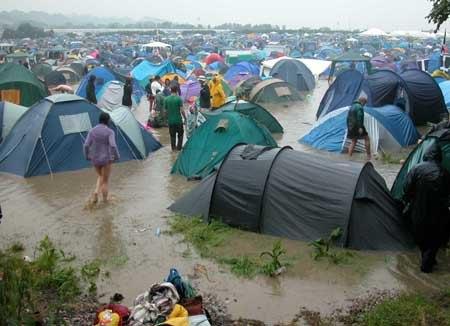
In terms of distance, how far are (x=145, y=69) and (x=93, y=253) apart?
21.6 meters

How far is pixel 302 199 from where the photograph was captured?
734 cm

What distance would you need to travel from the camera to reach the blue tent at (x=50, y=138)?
35.8 feet

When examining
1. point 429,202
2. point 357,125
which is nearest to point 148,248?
point 429,202

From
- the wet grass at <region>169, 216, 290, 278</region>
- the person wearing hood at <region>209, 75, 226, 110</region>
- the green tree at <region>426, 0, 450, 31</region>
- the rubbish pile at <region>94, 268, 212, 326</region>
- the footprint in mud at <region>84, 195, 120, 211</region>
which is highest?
the green tree at <region>426, 0, 450, 31</region>

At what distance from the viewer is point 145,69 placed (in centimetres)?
2758

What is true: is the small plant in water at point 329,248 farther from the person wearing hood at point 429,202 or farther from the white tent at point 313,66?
the white tent at point 313,66

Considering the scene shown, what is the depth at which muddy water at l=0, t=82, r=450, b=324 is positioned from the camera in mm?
5953

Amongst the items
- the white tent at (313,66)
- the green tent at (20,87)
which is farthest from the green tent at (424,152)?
the white tent at (313,66)

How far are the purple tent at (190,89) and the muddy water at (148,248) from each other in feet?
34.0

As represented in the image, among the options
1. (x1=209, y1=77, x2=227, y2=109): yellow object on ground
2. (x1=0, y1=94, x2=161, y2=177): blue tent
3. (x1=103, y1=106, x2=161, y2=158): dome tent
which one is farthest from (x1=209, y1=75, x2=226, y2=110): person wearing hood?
(x1=0, y1=94, x2=161, y2=177): blue tent

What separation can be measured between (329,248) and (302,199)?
0.81 m

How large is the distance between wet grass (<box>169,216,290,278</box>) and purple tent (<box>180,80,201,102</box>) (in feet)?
44.0

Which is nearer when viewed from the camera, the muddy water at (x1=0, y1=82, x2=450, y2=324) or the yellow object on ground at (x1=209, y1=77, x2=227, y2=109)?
the muddy water at (x1=0, y1=82, x2=450, y2=324)

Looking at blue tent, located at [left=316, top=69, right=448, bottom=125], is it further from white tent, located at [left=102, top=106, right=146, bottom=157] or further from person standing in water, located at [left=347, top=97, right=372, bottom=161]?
white tent, located at [left=102, top=106, right=146, bottom=157]
